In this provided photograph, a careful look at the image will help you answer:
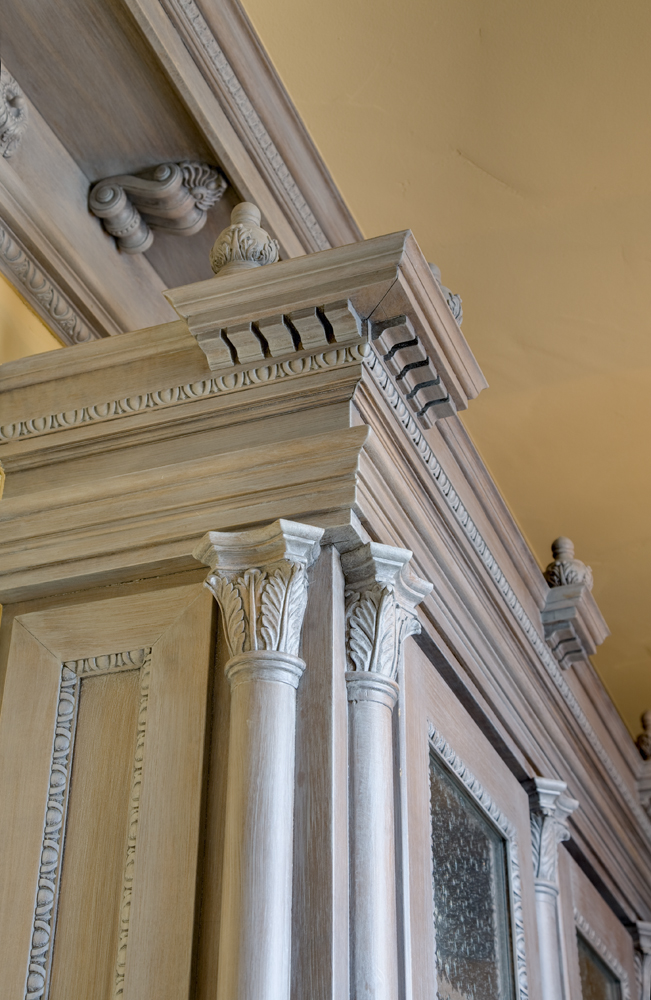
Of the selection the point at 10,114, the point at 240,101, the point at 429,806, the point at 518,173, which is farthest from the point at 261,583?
the point at 518,173

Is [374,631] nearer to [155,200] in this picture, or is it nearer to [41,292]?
[41,292]

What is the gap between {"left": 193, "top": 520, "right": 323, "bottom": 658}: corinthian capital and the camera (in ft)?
4.95

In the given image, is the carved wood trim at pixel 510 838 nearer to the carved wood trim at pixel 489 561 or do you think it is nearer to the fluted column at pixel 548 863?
the fluted column at pixel 548 863

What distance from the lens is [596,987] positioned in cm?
295

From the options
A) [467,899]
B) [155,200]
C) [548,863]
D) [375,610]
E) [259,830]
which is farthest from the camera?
[548,863]

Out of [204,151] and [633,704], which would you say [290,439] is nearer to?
[204,151]

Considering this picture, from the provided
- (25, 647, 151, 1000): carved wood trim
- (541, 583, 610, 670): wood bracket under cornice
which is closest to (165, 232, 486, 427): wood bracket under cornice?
(25, 647, 151, 1000): carved wood trim

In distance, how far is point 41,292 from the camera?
2.15 m

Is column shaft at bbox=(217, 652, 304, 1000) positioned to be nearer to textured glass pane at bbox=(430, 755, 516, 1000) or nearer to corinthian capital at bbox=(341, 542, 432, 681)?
corinthian capital at bbox=(341, 542, 432, 681)

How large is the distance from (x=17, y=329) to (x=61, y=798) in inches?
35.5

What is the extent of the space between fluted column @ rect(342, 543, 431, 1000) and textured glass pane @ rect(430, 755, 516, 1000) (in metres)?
0.31

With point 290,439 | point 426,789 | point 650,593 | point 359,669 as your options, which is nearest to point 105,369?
point 290,439

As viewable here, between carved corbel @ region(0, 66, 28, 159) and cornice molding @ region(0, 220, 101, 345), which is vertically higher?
carved corbel @ region(0, 66, 28, 159)

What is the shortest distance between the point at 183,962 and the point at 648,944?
2.50m
